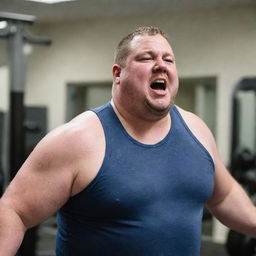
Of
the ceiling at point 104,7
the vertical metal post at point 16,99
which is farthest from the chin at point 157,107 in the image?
the ceiling at point 104,7

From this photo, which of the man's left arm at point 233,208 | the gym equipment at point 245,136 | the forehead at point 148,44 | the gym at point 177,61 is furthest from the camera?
the gym at point 177,61

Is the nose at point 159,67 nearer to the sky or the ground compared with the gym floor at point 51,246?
nearer to the sky

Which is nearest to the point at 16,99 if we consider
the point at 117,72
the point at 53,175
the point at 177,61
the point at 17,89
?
the point at 17,89

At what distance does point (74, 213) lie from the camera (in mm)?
1519

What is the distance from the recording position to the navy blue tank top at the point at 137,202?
4.77ft

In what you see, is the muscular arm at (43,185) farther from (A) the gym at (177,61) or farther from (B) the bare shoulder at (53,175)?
(A) the gym at (177,61)

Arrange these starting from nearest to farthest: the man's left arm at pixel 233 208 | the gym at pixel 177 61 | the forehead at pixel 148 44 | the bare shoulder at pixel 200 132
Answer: the forehead at pixel 148 44, the bare shoulder at pixel 200 132, the man's left arm at pixel 233 208, the gym at pixel 177 61

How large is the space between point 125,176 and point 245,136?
415 cm

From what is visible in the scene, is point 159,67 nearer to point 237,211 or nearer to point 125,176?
point 125,176

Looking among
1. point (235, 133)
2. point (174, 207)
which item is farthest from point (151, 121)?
point (235, 133)

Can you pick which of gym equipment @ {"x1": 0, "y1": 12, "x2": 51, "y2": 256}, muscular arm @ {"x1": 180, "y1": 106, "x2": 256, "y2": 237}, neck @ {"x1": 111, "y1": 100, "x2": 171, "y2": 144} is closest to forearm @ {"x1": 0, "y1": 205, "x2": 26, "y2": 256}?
neck @ {"x1": 111, "y1": 100, "x2": 171, "y2": 144}

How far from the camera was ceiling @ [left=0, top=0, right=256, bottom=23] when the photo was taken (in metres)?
5.38

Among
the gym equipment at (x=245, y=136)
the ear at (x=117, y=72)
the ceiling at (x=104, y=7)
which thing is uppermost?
the ceiling at (x=104, y=7)

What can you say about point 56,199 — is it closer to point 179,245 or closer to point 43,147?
point 43,147
